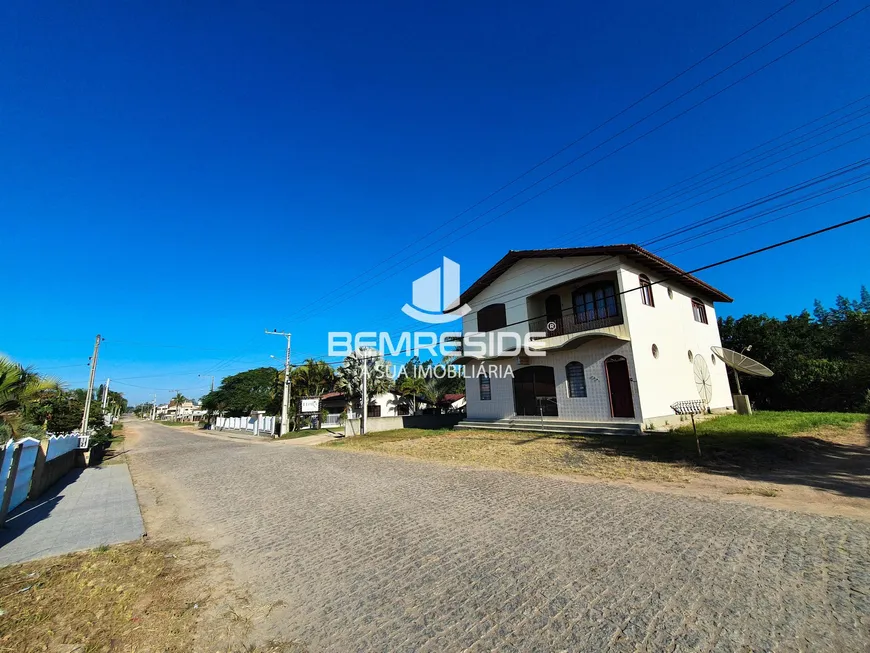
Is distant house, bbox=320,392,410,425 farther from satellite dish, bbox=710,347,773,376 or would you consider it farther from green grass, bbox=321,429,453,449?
satellite dish, bbox=710,347,773,376

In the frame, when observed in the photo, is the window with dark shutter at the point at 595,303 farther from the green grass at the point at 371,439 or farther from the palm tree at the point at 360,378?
the palm tree at the point at 360,378

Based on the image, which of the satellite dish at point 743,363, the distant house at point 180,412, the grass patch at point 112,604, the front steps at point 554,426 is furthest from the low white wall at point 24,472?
the distant house at point 180,412

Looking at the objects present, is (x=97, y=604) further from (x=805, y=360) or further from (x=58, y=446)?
(x=805, y=360)

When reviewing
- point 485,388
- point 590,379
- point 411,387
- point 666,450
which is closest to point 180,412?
point 411,387

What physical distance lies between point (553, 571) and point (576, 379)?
570 inches

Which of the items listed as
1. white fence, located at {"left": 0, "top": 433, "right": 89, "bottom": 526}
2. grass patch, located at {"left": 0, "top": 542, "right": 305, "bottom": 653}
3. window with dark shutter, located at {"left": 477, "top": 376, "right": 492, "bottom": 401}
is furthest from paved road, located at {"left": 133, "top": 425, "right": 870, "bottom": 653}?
window with dark shutter, located at {"left": 477, "top": 376, "right": 492, "bottom": 401}

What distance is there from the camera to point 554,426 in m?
16.8

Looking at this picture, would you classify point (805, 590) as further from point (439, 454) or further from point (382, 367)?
point (382, 367)

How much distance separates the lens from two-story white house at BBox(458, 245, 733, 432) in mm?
15812

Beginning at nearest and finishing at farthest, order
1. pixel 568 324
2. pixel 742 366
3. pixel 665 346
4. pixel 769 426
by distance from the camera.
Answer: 1. pixel 769 426
2. pixel 665 346
3. pixel 568 324
4. pixel 742 366

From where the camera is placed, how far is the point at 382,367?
3316 centimetres

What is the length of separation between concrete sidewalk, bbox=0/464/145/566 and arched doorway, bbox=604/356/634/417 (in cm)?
1576

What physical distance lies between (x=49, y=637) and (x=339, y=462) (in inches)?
380

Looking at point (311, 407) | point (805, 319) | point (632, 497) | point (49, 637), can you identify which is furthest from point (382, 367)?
point (805, 319)
